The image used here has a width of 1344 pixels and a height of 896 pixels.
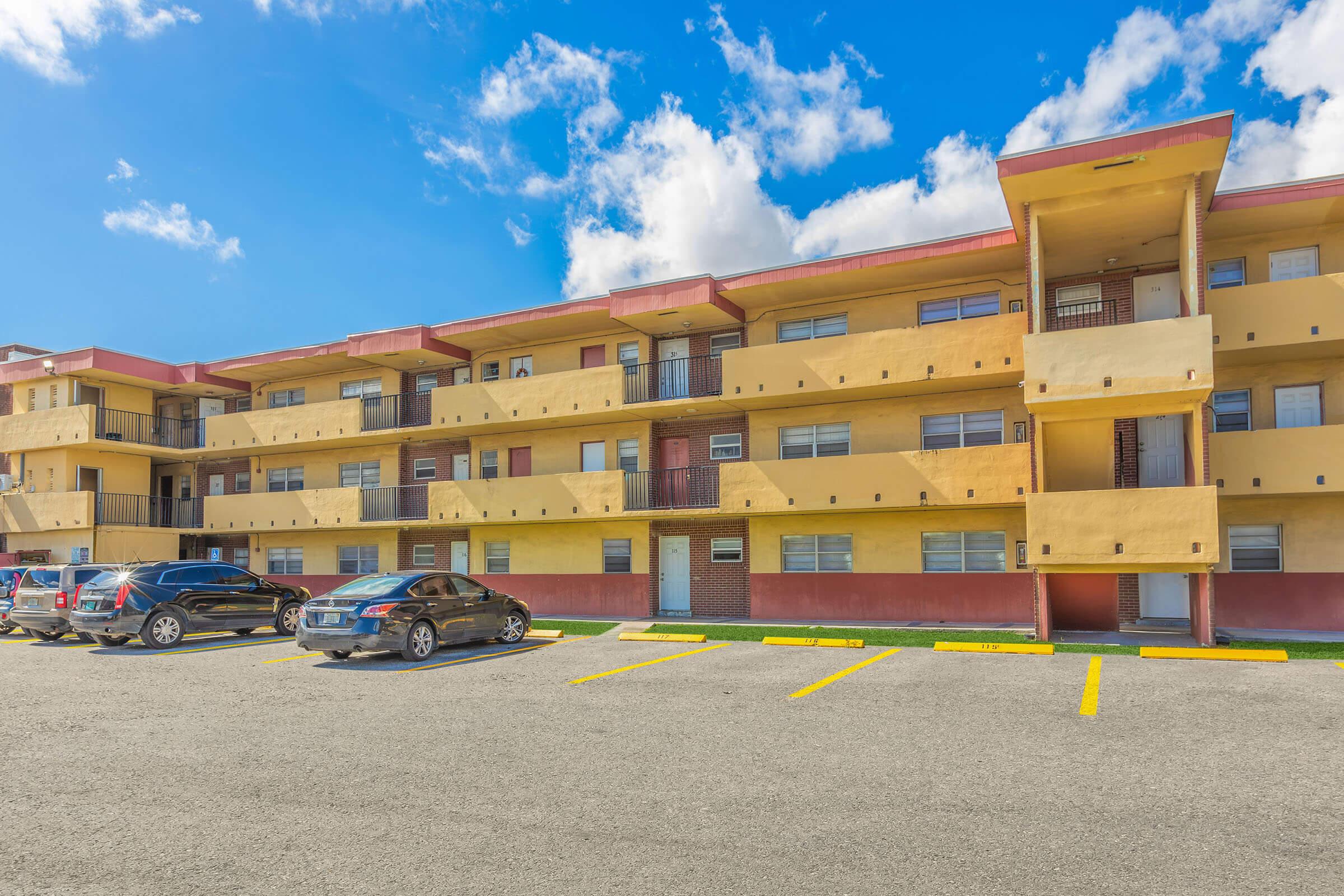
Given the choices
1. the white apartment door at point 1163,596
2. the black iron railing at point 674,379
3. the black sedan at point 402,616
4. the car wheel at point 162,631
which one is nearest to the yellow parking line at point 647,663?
the black sedan at point 402,616

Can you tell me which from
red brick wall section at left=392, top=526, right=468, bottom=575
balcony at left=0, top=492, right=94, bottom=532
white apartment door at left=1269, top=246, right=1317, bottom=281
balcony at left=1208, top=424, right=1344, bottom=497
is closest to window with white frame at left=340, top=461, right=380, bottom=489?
red brick wall section at left=392, top=526, right=468, bottom=575

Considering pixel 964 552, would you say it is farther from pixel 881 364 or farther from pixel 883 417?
pixel 881 364

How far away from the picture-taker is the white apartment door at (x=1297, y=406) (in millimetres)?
18734

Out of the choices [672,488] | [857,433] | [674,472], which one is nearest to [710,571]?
[672,488]

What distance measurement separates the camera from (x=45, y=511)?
3048 centimetres

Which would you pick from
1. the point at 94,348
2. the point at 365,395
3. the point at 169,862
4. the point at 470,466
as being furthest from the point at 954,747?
the point at 94,348

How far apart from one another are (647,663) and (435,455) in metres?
16.8

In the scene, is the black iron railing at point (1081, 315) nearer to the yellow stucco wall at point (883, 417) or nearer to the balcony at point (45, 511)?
the yellow stucco wall at point (883, 417)

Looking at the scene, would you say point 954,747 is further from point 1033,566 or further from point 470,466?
point 470,466

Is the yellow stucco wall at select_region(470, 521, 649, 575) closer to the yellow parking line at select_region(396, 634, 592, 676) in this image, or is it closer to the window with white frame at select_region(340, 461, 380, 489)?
the window with white frame at select_region(340, 461, 380, 489)

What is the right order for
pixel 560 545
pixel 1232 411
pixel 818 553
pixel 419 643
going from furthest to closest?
1. pixel 560 545
2. pixel 818 553
3. pixel 1232 411
4. pixel 419 643

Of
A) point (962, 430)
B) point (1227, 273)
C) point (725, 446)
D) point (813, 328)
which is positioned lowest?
point (725, 446)

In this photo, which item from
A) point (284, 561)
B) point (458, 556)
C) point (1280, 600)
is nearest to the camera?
point (1280, 600)

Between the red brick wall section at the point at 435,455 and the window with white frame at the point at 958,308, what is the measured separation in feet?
48.8
